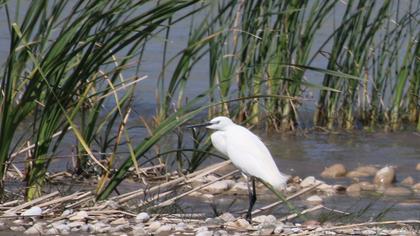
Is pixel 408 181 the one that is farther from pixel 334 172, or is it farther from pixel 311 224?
pixel 311 224

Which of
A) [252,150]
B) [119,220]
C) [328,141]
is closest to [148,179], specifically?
[252,150]

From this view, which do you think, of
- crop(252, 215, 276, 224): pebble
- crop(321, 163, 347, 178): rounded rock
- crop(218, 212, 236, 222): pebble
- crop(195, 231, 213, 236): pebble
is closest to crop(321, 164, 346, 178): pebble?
crop(321, 163, 347, 178): rounded rock

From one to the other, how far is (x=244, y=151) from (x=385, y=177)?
1.94m

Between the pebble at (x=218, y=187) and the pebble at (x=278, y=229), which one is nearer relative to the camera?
the pebble at (x=278, y=229)

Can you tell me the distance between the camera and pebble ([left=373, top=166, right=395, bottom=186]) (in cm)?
710

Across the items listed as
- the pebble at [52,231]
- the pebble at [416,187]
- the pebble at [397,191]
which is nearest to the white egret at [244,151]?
the pebble at [52,231]

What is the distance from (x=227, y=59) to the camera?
25.0 ft

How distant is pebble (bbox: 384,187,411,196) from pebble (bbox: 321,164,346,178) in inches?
21.4

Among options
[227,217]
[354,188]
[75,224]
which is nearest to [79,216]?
[75,224]

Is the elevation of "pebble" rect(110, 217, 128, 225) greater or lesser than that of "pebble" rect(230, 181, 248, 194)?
greater

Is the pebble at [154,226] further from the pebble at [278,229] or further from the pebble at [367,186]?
the pebble at [367,186]

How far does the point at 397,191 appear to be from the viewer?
680 centimetres

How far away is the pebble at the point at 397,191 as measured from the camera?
6730 mm

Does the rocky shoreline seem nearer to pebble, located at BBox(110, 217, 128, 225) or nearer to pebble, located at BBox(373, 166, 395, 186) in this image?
pebble, located at BBox(110, 217, 128, 225)
